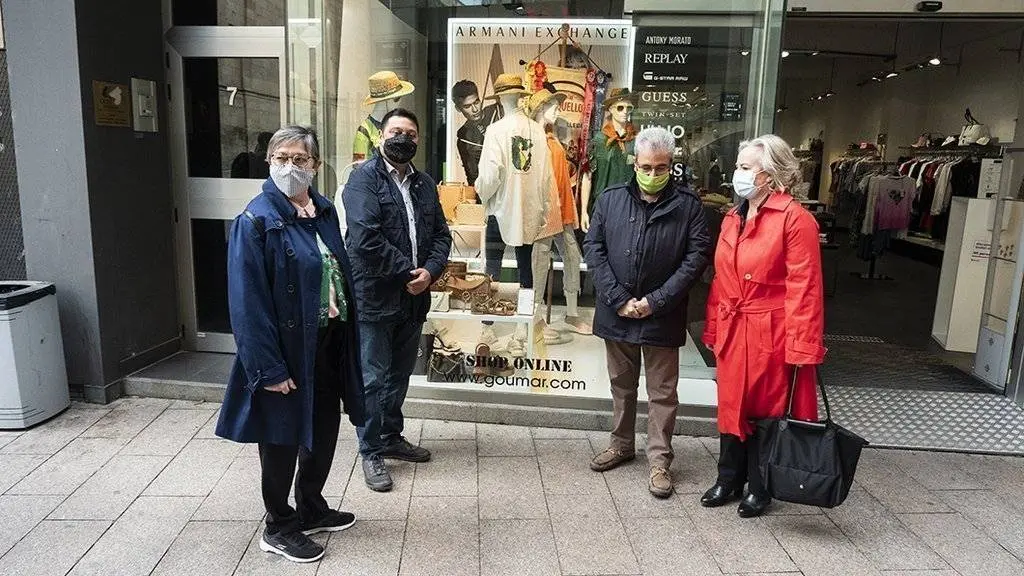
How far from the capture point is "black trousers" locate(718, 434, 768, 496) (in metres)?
3.24

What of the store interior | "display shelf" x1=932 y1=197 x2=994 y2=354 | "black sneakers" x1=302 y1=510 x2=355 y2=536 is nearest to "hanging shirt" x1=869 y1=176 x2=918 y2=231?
the store interior

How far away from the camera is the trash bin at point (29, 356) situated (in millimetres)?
4004

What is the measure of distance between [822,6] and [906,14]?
0.70m

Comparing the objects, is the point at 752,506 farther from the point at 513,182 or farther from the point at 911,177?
the point at 911,177

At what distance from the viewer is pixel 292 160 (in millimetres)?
2619

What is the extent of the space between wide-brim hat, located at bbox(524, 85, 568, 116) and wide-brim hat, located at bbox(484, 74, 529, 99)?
0.23 ft

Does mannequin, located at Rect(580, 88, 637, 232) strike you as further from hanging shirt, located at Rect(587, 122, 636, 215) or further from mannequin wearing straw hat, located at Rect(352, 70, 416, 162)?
mannequin wearing straw hat, located at Rect(352, 70, 416, 162)

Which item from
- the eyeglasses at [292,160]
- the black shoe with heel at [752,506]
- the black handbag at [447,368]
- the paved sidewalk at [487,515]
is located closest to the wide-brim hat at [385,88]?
the black handbag at [447,368]

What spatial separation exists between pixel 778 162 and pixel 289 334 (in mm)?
2240

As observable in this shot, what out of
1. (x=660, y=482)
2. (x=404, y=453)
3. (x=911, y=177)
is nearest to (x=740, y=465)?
(x=660, y=482)

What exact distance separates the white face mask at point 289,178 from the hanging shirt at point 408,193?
29.7 inches

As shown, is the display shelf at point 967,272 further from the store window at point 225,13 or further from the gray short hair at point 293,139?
the store window at point 225,13

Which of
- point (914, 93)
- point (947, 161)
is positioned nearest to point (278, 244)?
point (947, 161)

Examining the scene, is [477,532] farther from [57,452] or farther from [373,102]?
[373,102]
